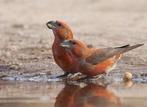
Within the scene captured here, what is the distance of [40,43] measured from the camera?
1661 centimetres

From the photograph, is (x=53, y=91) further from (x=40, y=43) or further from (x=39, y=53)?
(x=40, y=43)

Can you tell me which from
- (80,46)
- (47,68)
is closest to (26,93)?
(80,46)

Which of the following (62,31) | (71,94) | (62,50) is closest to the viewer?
(71,94)

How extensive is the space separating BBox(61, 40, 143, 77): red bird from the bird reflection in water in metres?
0.27

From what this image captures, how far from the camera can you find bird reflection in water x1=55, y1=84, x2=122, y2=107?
11.0 metres

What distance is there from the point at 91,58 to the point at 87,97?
1228 mm

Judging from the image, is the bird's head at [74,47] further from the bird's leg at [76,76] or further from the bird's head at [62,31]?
the bird's leg at [76,76]

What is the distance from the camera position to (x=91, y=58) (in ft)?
41.6

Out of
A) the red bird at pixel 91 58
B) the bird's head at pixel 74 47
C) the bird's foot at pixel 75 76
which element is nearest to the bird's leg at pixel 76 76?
the bird's foot at pixel 75 76

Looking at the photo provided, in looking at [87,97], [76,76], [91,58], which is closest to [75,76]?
[76,76]

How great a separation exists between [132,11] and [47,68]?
6531 millimetres

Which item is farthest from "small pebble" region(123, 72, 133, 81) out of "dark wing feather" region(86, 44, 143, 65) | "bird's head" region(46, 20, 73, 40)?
"bird's head" region(46, 20, 73, 40)

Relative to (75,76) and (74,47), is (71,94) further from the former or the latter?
(75,76)

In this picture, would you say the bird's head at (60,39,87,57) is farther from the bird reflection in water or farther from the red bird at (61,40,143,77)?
the bird reflection in water
